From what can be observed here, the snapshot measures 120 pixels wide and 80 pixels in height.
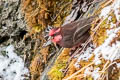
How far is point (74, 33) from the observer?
2.06 m

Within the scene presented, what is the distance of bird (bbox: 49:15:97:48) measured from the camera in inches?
78.0

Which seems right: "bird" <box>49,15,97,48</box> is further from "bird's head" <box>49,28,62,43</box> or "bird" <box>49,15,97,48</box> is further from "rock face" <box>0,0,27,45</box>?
"rock face" <box>0,0,27,45</box>

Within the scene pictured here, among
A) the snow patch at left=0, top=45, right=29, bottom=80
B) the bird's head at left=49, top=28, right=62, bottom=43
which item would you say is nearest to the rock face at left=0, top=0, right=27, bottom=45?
the snow patch at left=0, top=45, right=29, bottom=80

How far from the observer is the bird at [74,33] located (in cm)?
198

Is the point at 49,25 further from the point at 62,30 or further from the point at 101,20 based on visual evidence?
the point at 101,20

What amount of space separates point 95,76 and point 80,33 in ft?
1.40

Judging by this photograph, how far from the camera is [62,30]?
218cm

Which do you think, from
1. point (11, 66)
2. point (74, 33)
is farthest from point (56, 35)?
point (11, 66)

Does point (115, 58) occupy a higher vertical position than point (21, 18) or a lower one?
lower

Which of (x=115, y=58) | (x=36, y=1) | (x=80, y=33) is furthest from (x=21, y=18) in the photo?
(x=115, y=58)

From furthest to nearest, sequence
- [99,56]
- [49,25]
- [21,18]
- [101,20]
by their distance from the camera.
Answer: [21,18], [49,25], [101,20], [99,56]

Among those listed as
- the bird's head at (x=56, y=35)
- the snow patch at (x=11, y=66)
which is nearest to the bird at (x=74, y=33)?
the bird's head at (x=56, y=35)

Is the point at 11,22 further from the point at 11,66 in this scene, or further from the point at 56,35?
the point at 56,35

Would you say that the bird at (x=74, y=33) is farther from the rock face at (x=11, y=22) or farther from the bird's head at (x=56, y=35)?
the rock face at (x=11, y=22)
